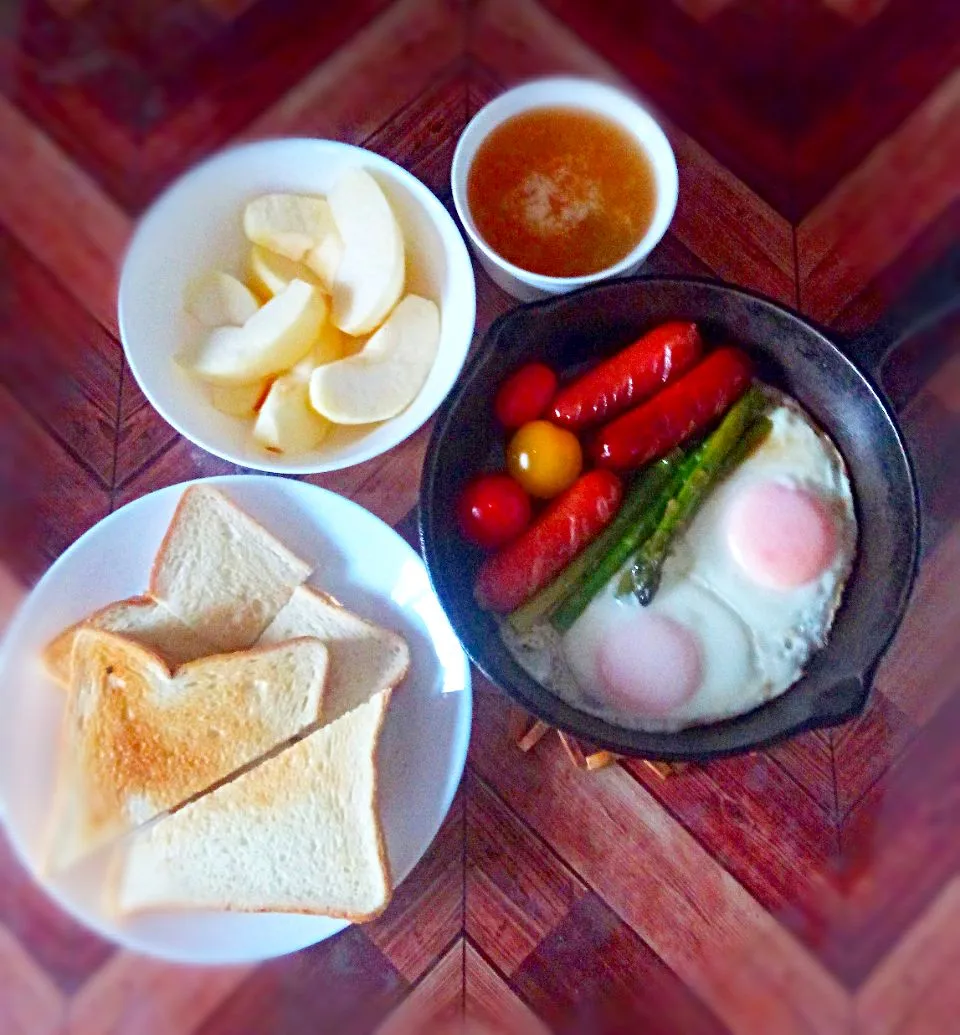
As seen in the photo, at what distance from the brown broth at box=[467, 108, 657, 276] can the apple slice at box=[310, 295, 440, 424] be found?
12cm

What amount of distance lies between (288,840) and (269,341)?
50 centimetres

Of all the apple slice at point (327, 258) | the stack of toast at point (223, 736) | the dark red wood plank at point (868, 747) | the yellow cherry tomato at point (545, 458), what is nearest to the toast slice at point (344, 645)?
the stack of toast at point (223, 736)

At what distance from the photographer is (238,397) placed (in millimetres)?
889

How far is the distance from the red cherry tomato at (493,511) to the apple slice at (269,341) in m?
0.23

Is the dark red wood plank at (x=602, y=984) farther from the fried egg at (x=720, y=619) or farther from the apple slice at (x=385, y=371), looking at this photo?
the apple slice at (x=385, y=371)

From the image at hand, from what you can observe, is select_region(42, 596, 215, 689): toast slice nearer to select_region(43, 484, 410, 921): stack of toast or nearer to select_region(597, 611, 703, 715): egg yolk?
select_region(43, 484, 410, 921): stack of toast

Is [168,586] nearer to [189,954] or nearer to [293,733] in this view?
[293,733]

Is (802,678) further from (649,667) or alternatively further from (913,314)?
(913,314)

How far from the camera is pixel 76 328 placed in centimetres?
96

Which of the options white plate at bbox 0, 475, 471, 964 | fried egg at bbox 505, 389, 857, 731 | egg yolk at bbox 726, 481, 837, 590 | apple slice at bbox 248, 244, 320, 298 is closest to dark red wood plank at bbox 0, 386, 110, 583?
white plate at bbox 0, 475, 471, 964

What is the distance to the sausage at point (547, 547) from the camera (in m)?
0.89

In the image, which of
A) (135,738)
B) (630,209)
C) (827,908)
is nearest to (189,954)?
(135,738)

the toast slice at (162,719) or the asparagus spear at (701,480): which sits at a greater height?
the toast slice at (162,719)

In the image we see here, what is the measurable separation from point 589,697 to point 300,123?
71 cm
